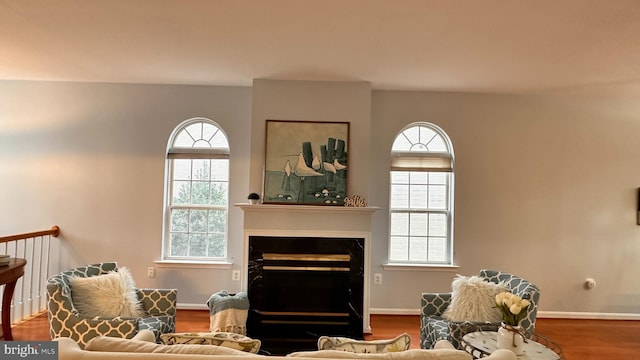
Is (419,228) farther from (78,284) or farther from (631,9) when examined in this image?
(78,284)

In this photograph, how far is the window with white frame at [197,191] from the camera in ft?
14.0

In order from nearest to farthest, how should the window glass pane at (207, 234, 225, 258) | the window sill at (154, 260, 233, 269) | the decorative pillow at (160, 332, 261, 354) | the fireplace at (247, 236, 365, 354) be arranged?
the decorative pillow at (160, 332, 261, 354) < the fireplace at (247, 236, 365, 354) < the window sill at (154, 260, 233, 269) < the window glass pane at (207, 234, 225, 258)

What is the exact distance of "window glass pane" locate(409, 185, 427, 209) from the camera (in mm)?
4340

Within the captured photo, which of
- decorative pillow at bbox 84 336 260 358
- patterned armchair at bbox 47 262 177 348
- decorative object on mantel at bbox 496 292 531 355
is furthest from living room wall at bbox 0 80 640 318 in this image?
decorative pillow at bbox 84 336 260 358

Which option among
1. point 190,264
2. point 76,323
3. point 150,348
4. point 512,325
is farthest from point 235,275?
point 512,325

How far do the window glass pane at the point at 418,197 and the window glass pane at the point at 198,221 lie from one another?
244 centimetres

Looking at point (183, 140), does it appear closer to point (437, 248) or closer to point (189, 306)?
point (189, 306)

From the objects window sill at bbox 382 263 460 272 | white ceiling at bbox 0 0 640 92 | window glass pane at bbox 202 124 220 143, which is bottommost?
window sill at bbox 382 263 460 272

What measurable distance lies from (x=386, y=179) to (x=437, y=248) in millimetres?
1022

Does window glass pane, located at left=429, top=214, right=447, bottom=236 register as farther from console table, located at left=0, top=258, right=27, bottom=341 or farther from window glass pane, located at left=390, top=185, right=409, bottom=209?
console table, located at left=0, top=258, right=27, bottom=341

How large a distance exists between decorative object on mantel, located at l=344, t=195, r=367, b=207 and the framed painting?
0.06 metres

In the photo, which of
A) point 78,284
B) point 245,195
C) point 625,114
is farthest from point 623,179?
point 78,284

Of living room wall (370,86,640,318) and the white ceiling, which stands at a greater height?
the white ceiling

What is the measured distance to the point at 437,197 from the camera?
4.35 metres
